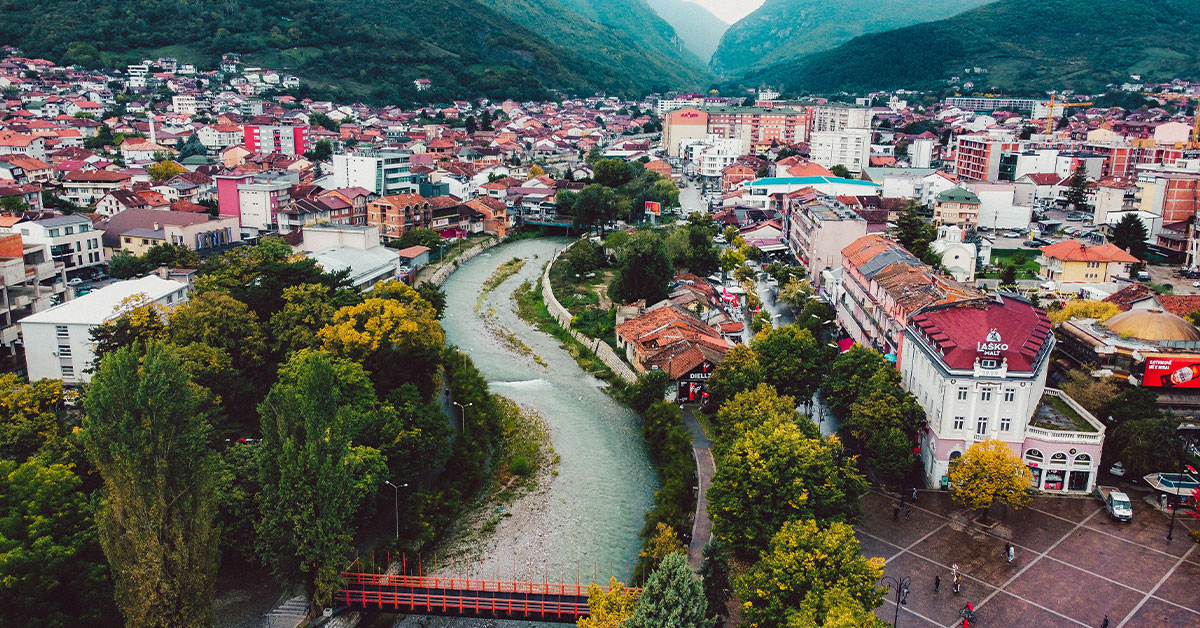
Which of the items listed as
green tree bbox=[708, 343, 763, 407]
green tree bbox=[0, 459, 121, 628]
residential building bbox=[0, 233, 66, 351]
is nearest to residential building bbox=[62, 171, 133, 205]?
residential building bbox=[0, 233, 66, 351]

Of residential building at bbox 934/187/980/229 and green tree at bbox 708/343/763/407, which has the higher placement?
residential building at bbox 934/187/980/229

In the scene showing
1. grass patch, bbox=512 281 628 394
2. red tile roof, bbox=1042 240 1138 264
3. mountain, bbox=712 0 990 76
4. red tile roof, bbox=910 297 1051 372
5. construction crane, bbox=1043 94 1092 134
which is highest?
mountain, bbox=712 0 990 76

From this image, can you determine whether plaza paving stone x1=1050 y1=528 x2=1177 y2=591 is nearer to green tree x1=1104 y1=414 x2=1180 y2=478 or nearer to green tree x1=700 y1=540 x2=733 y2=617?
green tree x1=1104 y1=414 x2=1180 y2=478

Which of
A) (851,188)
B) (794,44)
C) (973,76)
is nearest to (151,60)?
(851,188)

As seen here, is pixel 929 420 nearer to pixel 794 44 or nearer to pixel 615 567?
pixel 615 567

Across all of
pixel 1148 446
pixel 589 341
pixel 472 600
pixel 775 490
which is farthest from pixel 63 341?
pixel 1148 446

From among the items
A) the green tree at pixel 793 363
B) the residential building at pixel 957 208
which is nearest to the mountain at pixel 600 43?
the residential building at pixel 957 208

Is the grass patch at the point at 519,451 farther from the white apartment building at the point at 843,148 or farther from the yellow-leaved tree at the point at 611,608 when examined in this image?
the white apartment building at the point at 843,148

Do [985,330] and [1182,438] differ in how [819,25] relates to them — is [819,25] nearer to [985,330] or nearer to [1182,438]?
[1182,438]
